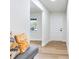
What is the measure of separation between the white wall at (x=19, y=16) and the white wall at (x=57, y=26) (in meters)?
5.83

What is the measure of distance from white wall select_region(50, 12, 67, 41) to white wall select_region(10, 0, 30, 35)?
583 cm

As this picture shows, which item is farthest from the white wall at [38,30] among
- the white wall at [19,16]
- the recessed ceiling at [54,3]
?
the white wall at [19,16]

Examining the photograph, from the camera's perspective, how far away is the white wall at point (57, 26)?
921 cm

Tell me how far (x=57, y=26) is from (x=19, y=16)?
6.00 m

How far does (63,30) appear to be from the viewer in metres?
9.23

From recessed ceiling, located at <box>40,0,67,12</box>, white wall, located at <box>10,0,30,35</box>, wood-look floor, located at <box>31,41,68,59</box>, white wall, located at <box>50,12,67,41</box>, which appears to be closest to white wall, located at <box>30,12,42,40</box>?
white wall, located at <box>50,12,67,41</box>

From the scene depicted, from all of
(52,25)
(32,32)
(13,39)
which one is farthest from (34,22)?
(13,39)

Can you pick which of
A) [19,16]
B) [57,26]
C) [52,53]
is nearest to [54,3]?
[52,53]

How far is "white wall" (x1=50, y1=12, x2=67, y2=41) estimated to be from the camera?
30.2 ft

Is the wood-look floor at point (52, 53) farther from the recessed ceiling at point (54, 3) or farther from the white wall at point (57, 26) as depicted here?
the white wall at point (57, 26)

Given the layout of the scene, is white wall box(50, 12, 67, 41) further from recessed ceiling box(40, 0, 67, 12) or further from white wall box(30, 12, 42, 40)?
recessed ceiling box(40, 0, 67, 12)
